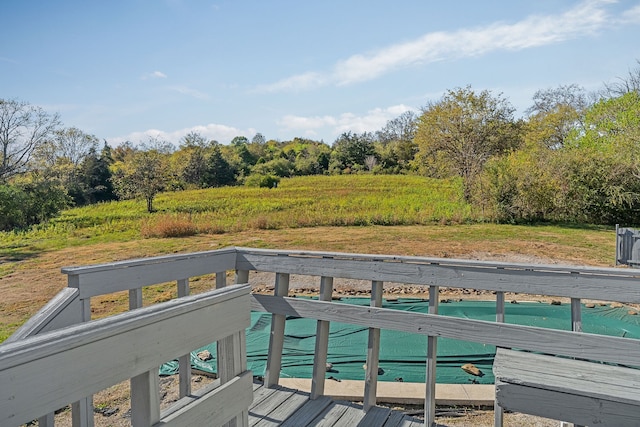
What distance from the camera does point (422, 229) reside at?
11383 mm

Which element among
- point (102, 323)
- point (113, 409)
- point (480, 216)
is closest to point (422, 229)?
point (480, 216)

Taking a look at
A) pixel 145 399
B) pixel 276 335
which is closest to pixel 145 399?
pixel 145 399

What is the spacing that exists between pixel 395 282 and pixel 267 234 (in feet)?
29.1

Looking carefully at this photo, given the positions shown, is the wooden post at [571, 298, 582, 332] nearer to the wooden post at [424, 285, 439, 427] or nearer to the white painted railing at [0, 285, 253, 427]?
the wooden post at [424, 285, 439, 427]

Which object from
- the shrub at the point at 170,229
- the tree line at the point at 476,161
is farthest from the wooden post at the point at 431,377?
the tree line at the point at 476,161

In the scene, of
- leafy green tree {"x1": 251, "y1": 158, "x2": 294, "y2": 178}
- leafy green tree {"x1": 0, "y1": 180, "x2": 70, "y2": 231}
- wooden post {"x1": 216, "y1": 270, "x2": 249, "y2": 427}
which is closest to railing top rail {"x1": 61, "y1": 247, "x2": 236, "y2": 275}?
wooden post {"x1": 216, "y1": 270, "x2": 249, "y2": 427}

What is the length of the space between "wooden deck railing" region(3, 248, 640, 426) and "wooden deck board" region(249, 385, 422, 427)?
0.07m

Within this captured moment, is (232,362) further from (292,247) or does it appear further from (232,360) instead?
(292,247)

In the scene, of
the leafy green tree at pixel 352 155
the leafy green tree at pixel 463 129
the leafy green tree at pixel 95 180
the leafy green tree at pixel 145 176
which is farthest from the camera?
the leafy green tree at pixel 352 155

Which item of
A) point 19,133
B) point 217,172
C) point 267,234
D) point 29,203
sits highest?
point 19,133

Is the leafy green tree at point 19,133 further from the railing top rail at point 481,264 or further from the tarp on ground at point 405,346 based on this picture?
the railing top rail at point 481,264

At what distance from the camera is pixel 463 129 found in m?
16.5

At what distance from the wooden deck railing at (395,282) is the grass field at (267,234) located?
4387mm

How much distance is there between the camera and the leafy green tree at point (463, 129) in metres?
16.4
